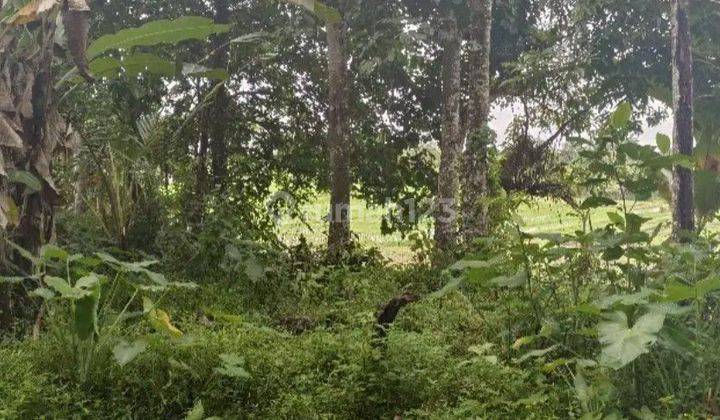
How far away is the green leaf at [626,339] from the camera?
2029mm

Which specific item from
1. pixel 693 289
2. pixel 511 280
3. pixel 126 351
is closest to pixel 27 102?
pixel 126 351

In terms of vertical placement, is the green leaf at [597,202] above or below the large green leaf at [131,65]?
below

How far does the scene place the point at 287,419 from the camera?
2.73 metres

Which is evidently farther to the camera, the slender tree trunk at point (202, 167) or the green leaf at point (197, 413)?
the slender tree trunk at point (202, 167)

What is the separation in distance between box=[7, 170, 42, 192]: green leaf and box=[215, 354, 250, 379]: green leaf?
5.51 ft

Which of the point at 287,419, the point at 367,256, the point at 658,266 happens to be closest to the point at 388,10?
the point at 367,256

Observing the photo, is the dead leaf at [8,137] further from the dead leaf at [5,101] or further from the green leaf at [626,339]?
the green leaf at [626,339]

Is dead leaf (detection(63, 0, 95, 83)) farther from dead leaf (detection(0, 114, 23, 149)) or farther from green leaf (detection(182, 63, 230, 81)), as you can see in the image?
green leaf (detection(182, 63, 230, 81))

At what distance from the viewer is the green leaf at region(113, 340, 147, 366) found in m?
2.70

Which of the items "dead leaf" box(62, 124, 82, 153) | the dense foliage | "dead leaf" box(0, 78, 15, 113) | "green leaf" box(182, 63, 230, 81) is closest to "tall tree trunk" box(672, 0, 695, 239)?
the dense foliage

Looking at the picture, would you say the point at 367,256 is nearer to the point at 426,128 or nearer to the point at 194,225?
the point at 194,225

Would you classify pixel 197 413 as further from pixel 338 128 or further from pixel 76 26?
pixel 338 128

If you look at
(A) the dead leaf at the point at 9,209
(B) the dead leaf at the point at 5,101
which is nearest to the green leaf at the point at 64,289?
(A) the dead leaf at the point at 9,209

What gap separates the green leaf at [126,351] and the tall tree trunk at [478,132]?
3.93 metres
